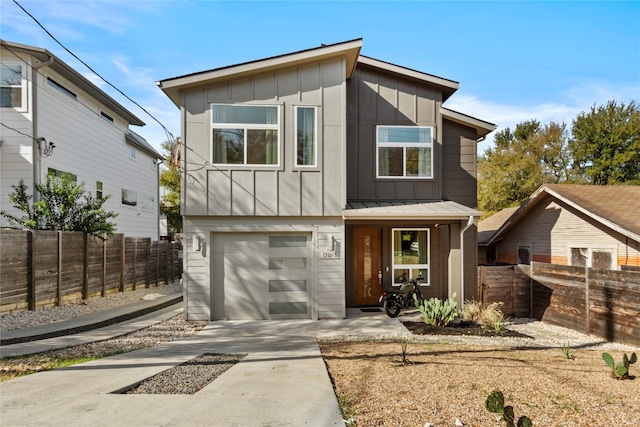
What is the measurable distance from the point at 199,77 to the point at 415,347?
7189 millimetres

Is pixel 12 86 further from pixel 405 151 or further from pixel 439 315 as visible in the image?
pixel 439 315

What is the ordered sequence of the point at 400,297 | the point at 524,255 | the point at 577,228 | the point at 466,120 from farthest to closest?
the point at 524,255, the point at 577,228, the point at 466,120, the point at 400,297

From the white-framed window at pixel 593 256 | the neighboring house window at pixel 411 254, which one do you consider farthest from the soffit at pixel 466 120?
the white-framed window at pixel 593 256

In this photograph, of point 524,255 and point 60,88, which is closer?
point 60,88

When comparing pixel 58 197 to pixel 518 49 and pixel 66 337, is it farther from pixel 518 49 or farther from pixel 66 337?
pixel 518 49

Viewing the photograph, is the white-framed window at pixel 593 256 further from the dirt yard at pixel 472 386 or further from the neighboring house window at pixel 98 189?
the neighboring house window at pixel 98 189

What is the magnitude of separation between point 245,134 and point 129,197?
13.0 meters

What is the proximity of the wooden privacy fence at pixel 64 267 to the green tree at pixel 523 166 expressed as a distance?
994 inches

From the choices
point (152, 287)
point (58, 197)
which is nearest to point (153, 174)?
point (152, 287)

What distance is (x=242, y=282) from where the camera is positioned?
29.0 ft

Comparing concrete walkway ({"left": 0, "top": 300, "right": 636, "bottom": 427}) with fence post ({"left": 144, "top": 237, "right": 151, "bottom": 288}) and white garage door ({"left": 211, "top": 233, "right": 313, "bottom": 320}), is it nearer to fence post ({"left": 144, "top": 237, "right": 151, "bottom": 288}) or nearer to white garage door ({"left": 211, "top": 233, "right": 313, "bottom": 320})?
white garage door ({"left": 211, "top": 233, "right": 313, "bottom": 320})

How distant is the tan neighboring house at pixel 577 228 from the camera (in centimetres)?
1127

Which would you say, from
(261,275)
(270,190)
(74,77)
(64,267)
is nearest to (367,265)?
(261,275)

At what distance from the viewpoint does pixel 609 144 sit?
2917 cm
